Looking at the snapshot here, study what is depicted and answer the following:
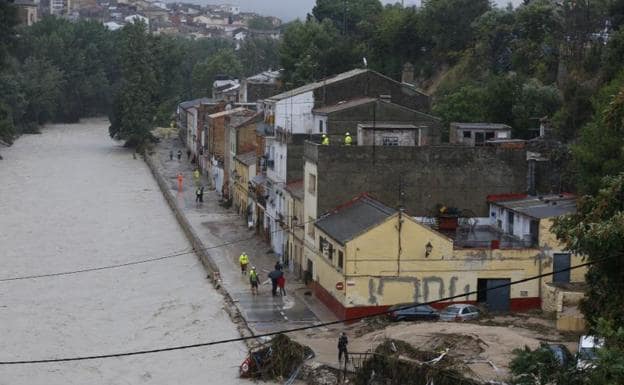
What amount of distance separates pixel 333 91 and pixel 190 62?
376ft

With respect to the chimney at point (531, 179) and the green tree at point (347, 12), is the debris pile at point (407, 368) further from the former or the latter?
the green tree at point (347, 12)

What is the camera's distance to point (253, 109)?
78312 millimetres

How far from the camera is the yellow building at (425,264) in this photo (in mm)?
36750

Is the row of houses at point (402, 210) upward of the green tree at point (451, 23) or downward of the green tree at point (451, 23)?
downward

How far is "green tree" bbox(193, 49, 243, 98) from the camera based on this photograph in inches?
5595

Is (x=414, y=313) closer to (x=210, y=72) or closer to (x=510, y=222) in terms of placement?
(x=510, y=222)

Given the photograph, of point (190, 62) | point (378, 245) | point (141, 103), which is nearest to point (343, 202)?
point (378, 245)

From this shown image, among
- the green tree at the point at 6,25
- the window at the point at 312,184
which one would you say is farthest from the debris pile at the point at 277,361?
the green tree at the point at 6,25

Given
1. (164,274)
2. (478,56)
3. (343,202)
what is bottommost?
(164,274)

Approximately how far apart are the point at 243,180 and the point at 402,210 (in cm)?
2238

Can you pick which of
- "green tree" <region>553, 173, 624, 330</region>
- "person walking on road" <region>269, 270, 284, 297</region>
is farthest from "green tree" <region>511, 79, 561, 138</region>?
"green tree" <region>553, 173, 624, 330</region>

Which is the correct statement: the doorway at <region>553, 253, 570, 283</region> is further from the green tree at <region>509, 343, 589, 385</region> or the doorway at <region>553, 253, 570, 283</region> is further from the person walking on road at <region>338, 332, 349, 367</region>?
the green tree at <region>509, 343, 589, 385</region>

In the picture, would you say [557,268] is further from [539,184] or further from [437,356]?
[437,356]

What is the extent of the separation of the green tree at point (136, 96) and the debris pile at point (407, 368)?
72181mm
